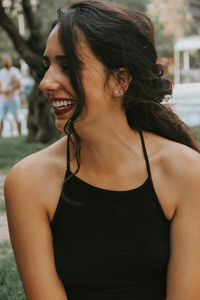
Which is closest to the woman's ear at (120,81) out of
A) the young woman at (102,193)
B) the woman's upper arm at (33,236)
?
the young woman at (102,193)

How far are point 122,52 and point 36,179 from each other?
597mm

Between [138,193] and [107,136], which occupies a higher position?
[107,136]

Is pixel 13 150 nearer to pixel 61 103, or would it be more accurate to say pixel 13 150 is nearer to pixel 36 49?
pixel 36 49

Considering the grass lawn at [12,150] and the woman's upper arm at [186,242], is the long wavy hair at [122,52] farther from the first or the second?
the grass lawn at [12,150]

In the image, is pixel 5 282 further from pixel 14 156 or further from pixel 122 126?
pixel 14 156

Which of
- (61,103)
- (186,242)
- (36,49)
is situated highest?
(61,103)

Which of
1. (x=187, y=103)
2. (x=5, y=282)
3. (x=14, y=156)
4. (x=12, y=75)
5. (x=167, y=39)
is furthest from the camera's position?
(x=167, y=39)

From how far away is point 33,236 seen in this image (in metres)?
2.23

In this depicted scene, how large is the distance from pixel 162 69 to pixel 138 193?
1.98ft

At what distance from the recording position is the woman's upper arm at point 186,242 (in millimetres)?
2168

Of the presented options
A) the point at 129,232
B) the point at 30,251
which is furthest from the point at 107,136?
the point at 30,251

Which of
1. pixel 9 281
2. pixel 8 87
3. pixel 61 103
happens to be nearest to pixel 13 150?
pixel 8 87

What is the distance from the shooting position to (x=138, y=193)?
221 cm

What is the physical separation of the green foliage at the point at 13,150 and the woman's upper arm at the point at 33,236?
632 cm
